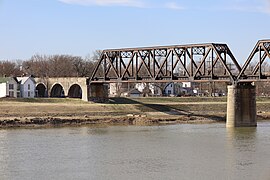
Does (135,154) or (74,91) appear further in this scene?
(74,91)

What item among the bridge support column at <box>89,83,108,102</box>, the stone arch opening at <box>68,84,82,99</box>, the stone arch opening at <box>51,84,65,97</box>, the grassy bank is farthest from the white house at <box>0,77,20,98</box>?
the bridge support column at <box>89,83,108,102</box>

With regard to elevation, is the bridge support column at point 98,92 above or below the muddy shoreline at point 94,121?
above

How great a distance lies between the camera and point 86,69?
16475 centimetres

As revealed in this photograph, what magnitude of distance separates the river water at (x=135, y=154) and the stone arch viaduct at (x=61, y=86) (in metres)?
→ 38.5

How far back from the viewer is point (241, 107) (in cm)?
7631

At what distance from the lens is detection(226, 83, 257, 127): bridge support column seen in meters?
75.6

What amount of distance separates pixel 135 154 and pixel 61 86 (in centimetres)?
7171

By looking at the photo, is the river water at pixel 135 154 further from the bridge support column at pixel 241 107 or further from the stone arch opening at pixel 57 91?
the stone arch opening at pixel 57 91

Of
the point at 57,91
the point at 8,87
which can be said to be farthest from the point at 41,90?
the point at 8,87

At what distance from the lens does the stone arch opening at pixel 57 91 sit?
11819 cm

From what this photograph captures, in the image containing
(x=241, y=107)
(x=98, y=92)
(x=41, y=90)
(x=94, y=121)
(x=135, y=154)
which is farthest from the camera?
(x=41, y=90)

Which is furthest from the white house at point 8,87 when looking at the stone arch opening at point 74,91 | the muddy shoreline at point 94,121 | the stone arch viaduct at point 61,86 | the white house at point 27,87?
the muddy shoreline at point 94,121

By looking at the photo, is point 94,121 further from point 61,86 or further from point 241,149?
point 241,149

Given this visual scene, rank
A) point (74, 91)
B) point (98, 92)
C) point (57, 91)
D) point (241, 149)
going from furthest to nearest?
point (57, 91)
point (74, 91)
point (98, 92)
point (241, 149)
